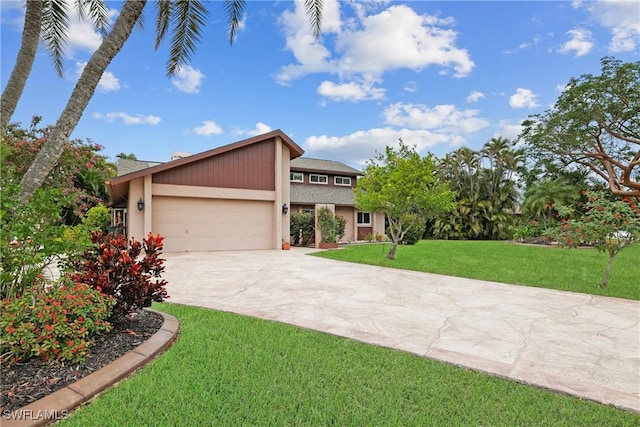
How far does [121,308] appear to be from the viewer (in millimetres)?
3666

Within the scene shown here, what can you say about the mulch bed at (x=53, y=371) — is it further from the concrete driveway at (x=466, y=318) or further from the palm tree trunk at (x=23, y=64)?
the palm tree trunk at (x=23, y=64)

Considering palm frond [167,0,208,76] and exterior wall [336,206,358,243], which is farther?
exterior wall [336,206,358,243]

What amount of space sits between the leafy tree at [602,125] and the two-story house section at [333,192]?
41.7 feet

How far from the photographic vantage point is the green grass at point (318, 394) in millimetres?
2275

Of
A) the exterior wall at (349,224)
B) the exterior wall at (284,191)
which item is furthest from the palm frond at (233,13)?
the exterior wall at (349,224)

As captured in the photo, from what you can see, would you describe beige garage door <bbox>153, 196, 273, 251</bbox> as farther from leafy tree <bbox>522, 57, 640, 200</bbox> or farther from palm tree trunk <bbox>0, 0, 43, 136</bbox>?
leafy tree <bbox>522, 57, 640, 200</bbox>

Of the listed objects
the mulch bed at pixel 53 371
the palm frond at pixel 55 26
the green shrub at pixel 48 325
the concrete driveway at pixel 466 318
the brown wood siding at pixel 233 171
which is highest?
the palm frond at pixel 55 26

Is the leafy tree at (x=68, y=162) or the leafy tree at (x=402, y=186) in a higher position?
the leafy tree at (x=68, y=162)

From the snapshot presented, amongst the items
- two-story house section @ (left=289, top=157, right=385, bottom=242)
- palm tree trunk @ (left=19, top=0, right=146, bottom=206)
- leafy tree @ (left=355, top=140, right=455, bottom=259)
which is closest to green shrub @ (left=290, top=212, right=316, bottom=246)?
two-story house section @ (left=289, top=157, right=385, bottom=242)

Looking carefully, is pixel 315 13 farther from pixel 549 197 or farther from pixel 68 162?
pixel 549 197

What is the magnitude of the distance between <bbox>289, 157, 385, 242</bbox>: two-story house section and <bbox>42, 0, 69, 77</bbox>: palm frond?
1348 centimetres

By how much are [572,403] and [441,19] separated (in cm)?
1141

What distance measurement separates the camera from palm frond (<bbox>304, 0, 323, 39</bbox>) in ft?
19.9

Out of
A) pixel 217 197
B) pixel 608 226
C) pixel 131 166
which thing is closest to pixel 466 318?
pixel 608 226
